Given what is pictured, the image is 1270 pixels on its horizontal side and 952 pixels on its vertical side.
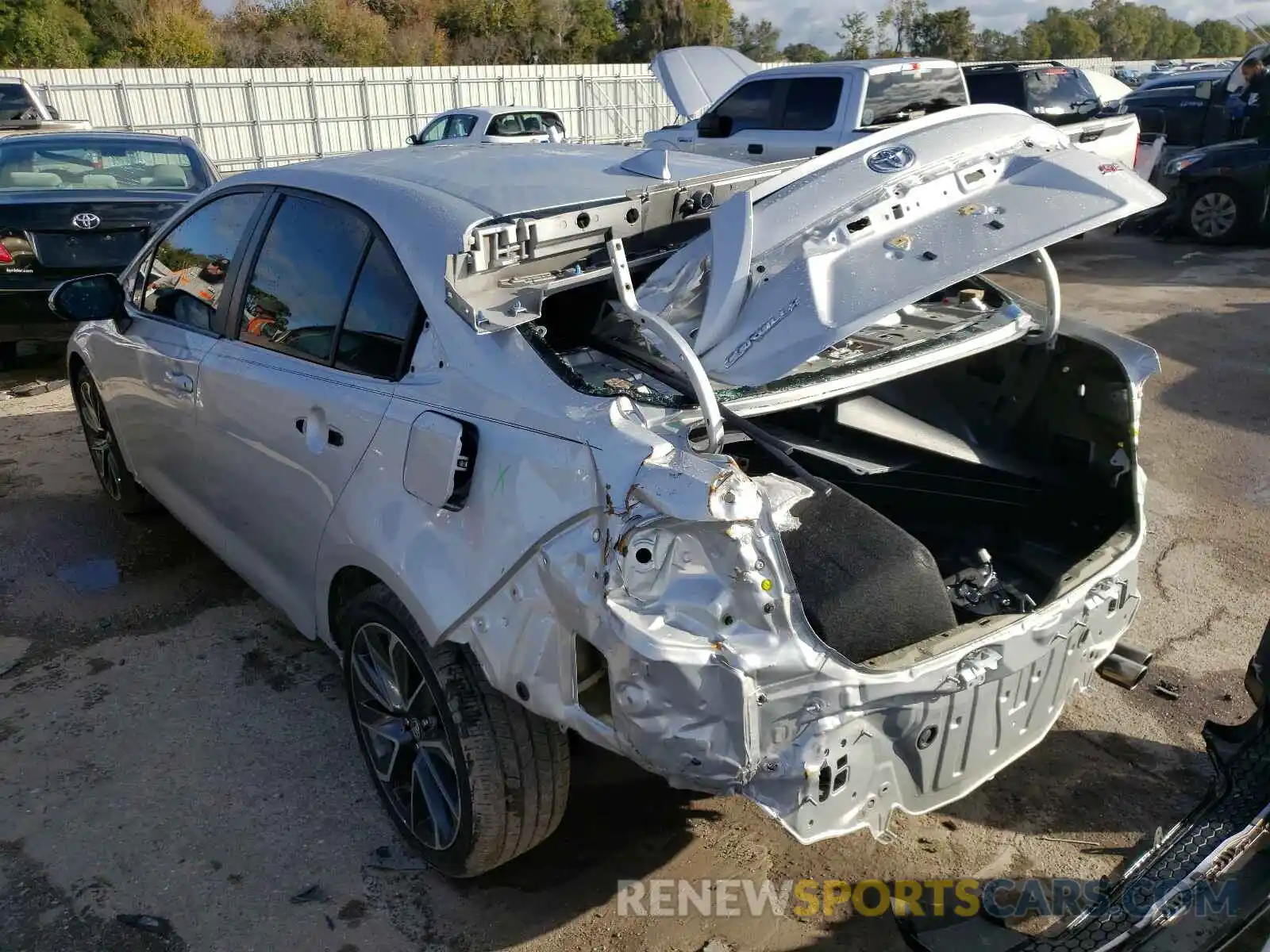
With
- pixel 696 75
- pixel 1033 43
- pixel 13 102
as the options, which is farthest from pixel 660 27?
pixel 13 102

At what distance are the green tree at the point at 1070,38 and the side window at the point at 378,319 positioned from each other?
237ft

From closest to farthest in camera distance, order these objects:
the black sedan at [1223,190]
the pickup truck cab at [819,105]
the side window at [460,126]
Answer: the pickup truck cab at [819,105] → the black sedan at [1223,190] → the side window at [460,126]

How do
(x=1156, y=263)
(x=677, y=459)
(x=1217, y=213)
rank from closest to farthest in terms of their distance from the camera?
(x=677, y=459)
(x=1156, y=263)
(x=1217, y=213)

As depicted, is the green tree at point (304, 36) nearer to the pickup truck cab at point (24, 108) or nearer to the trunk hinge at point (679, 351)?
the pickup truck cab at point (24, 108)

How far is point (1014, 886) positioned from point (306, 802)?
6.73ft

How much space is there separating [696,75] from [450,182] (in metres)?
11.3

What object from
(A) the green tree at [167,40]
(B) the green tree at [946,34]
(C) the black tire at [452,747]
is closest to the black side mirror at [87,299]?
(C) the black tire at [452,747]

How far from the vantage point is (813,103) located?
10.0 metres

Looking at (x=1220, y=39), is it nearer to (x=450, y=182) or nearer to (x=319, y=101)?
(x=319, y=101)

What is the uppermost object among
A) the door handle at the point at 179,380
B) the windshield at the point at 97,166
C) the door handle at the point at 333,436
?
the windshield at the point at 97,166

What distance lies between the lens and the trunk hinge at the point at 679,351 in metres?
2.12

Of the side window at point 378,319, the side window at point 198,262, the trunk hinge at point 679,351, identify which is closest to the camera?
the trunk hinge at point 679,351

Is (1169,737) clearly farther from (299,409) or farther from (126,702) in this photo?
(126,702)

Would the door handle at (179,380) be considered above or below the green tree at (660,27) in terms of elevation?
below
